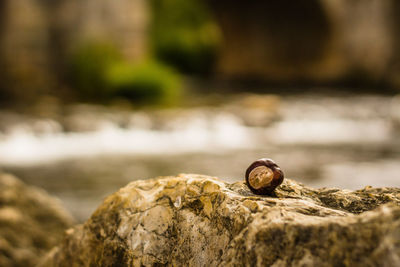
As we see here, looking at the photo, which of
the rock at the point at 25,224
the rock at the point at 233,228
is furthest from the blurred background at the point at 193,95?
the rock at the point at 233,228

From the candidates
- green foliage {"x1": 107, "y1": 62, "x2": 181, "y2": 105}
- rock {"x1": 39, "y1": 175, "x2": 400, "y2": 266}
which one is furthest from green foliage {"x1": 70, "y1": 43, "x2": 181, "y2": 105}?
rock {"x1": 39, "y1": 175, "x2": 400, "y2": 266}

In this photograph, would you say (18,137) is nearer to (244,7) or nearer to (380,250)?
(380,250)

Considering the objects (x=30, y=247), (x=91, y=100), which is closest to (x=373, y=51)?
(x=91, y=100)

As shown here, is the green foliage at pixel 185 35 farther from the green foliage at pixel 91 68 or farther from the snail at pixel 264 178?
the snail at pixel 264 178

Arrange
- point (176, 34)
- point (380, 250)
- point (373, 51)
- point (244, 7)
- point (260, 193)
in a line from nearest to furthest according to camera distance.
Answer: point (380, 250)
point (260, 193)
point (373, 51)
point (244, 7)
point (176, 34)

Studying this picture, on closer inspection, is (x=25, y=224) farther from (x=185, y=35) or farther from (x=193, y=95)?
(x=185, y=35)

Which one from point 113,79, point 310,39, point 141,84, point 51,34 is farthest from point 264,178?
point 310,39
